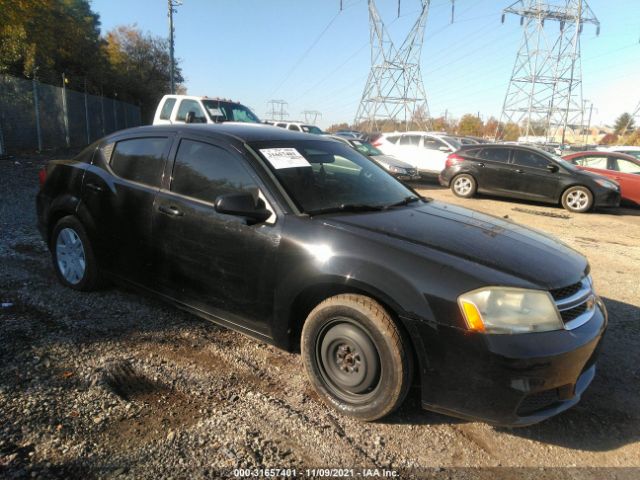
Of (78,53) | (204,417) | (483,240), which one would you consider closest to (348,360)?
(204,417)

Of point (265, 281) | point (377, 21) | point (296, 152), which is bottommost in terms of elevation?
point (265, 281)

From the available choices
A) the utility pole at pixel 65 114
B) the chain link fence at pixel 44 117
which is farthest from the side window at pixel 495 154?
the utility pole at pixel 65 114

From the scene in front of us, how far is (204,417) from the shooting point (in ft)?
8.74

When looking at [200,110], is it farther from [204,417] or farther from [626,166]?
[626,166]

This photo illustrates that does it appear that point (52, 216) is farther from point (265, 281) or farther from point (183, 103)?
point (183, 103)

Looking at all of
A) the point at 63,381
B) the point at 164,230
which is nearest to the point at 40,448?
the point at 63,381

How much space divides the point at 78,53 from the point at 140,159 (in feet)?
109

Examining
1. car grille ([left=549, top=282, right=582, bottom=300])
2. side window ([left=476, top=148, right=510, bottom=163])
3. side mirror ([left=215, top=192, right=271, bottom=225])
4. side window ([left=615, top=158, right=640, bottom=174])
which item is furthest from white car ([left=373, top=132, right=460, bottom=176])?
side mirror ([left=215, top=192, right=271, bottom=225])

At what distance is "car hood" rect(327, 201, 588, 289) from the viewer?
2.62m

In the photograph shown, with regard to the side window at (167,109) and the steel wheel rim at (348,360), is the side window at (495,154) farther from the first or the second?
the steel wheel rim at (348,360)

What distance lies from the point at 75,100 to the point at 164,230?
67.5 ft

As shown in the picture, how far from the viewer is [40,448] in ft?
7.62

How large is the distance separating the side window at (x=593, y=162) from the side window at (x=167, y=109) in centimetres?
1142

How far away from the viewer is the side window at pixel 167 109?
40.1 ft
